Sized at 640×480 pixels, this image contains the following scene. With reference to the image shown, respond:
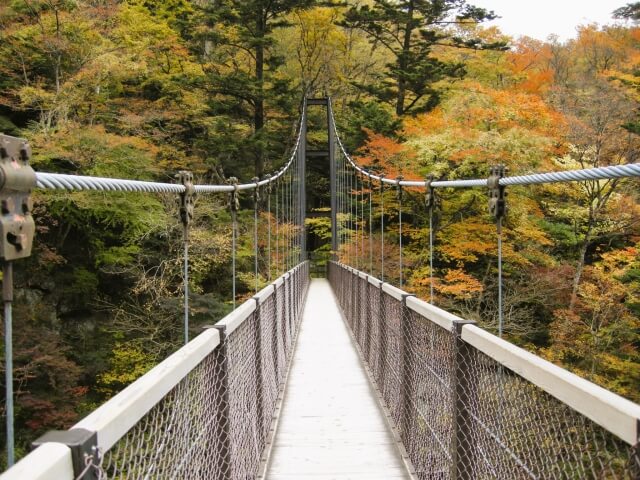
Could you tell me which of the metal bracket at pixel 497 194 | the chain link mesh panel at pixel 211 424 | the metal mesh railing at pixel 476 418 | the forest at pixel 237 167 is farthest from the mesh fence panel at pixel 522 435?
the forest at pixel 237 167

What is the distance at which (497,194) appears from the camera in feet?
7.36

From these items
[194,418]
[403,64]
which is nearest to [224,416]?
[194,418]

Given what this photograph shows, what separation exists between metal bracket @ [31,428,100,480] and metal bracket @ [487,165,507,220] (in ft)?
5.75

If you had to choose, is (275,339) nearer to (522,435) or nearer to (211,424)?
(211,424)

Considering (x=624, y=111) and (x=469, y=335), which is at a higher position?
(x=624, y=111)

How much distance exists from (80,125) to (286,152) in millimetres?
8400

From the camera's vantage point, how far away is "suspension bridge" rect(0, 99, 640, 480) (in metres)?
0.85

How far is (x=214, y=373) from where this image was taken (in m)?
1.73

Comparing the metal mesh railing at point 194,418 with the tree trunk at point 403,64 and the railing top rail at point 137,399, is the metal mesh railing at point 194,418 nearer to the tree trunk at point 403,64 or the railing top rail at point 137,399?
the railing top rail at point 137,399

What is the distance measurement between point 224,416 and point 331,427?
5.33ft

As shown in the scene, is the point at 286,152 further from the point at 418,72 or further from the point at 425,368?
the point at 425,368

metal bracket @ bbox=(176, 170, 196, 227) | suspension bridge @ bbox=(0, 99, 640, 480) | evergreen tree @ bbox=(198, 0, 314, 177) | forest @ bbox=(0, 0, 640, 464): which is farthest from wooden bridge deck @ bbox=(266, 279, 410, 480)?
evergreen tree @ bbox=(198, 0, 314, 177)

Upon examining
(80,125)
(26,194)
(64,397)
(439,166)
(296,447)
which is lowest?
(64,397)

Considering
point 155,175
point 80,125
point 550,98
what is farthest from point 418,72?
point 80,125
